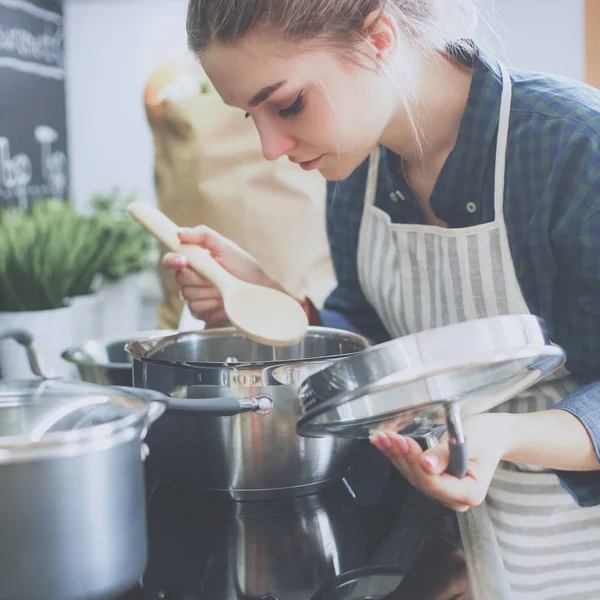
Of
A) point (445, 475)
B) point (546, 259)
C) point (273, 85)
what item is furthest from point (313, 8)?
point (445, 475)

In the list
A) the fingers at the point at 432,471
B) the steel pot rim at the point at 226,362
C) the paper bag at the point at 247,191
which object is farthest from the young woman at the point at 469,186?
the paper bag at the point at 247,191

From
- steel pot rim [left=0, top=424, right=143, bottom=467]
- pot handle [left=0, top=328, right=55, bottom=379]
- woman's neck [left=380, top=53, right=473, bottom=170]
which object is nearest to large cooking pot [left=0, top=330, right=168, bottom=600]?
steel pot rim [left=0, top=424, right=143, bottom=467]

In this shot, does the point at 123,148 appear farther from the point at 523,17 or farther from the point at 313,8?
the point at 313,8

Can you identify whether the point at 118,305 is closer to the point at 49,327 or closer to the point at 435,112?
the point at 49,327

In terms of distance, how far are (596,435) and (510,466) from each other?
21cm

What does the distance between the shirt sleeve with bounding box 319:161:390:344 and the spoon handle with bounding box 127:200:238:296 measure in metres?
0.24

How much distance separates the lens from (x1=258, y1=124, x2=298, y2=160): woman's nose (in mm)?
837

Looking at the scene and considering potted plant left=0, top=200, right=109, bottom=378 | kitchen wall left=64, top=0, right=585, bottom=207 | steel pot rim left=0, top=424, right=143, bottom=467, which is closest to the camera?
steel pot rim left=0, top=424, right=143, bottom=467

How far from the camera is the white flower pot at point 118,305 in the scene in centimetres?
203

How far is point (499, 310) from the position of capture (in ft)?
3.15

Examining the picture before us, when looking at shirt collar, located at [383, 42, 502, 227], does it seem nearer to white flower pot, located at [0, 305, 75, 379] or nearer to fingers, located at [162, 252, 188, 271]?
fingers, located at [162, 252, 188, 271]

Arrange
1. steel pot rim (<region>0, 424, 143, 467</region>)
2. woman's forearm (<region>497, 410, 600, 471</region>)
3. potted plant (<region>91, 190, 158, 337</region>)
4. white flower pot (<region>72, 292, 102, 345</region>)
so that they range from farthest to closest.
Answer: potted plant (<region>91, 190, 158, 337</region>)
white flower pot (<region>72, 292, 102, 345</region>)
woman's forearm (<region>497, 410, 600, 471</region>)
steel pot rim (<region>0, 424, 143, 467</region>)

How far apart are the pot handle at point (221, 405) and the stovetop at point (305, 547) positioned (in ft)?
0.43

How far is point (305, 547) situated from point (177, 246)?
451 millimetres
